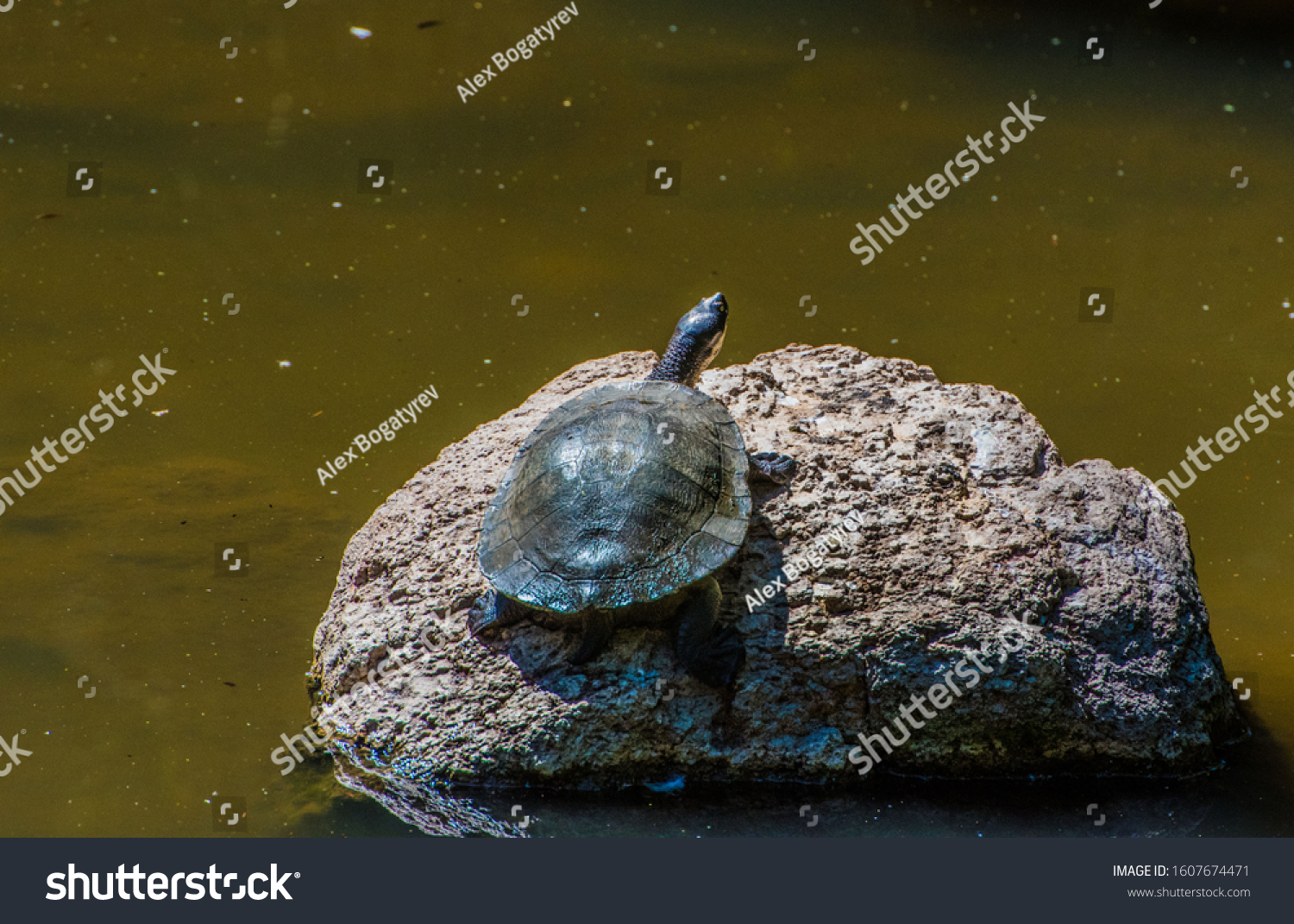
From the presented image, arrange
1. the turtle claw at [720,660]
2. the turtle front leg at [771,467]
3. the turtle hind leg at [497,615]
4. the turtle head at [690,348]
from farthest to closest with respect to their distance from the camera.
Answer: the turtle head at [690,348] → the turtle front leg at [771,467] → the turtle hind leg at [497,615] → the turtle claw at [720,660]

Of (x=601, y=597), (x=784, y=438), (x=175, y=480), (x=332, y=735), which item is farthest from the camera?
(x=175, y=480)

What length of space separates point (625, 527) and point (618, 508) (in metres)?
0.07

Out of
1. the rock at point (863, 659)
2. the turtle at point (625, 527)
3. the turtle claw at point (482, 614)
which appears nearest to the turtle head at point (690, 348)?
the turtle at point (625, 527)

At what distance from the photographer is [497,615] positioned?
354 cm

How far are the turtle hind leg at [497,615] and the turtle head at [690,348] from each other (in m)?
1.13

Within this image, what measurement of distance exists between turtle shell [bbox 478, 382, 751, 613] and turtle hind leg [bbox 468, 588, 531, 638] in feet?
0.64

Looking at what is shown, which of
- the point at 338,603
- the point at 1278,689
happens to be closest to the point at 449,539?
the point at 338,603

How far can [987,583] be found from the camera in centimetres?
350

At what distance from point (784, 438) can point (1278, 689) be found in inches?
82.0

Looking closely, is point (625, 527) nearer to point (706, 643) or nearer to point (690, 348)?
point (706, 643)

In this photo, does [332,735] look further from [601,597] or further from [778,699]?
[778,699]

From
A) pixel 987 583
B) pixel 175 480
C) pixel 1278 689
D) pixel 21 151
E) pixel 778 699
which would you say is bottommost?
pixel 1278 689

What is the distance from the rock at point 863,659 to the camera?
3410 mm

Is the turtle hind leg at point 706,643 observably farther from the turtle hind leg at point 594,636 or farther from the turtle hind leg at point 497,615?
the turtle hind leg at point 497,615
